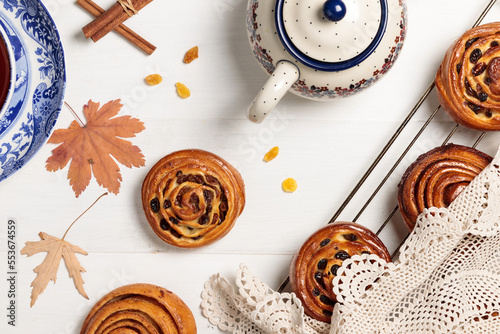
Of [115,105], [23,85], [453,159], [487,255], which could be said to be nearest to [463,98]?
[453,159]

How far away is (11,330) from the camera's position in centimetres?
A: 128

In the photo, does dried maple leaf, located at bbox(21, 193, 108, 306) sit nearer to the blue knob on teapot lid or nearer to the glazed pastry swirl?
the glazed pastry swirl

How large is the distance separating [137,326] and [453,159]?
77 centimetres

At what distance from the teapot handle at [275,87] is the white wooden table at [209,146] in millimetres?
242

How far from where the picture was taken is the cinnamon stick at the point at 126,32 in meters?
1.24

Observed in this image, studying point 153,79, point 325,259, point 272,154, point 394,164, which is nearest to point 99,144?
point 153,79

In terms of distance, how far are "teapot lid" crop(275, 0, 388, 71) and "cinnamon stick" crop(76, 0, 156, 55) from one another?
39cm

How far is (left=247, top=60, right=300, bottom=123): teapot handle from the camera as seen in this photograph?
39.1 inches

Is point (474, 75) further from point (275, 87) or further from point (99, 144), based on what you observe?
point (99, 144)

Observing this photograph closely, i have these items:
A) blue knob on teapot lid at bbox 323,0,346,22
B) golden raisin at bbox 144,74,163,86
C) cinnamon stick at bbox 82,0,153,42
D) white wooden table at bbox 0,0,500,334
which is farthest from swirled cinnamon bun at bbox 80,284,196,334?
blue knob on teapot lid at bbox 323,0,346,22

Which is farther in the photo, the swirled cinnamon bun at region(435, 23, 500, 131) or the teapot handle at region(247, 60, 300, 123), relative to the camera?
the swirled cinnamon bun at region(435, 23, 500, 131)

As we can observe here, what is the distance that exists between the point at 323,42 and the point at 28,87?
0.67 meters

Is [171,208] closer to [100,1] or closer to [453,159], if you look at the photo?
[100,1]

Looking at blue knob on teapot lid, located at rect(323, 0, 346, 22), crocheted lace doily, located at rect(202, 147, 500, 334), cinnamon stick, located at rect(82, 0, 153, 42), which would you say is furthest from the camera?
cinnamon stick, located at rect(82, 0, 153, 42)
